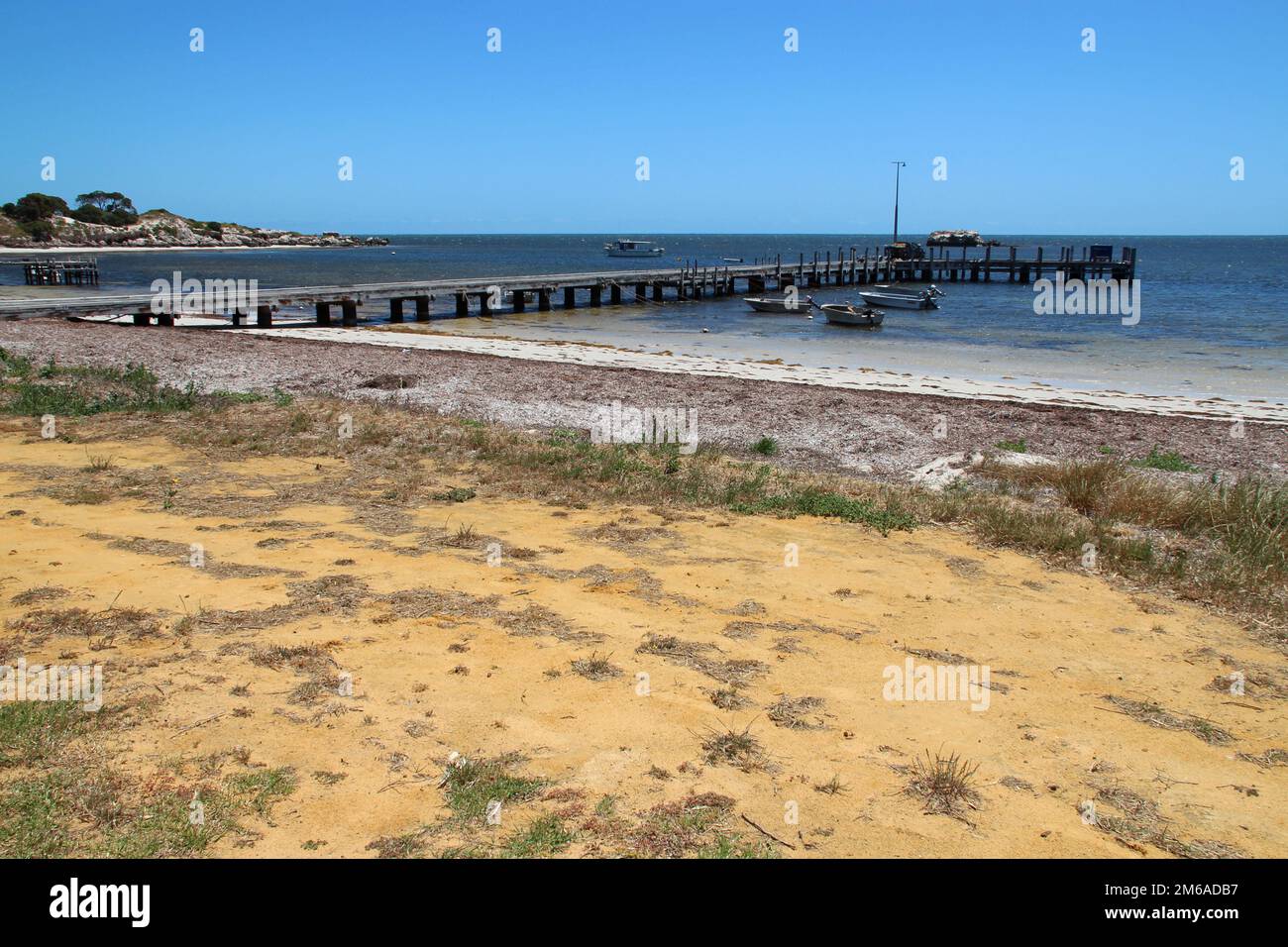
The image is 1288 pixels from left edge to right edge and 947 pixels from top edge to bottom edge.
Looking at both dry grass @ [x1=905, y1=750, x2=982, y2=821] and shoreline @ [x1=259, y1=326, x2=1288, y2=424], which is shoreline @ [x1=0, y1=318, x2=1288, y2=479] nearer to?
shoreline @ [x1=259, y1=326, x2=1288, y2=424]

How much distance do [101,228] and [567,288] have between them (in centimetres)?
11823

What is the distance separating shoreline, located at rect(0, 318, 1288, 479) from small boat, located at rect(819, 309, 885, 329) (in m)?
17.0

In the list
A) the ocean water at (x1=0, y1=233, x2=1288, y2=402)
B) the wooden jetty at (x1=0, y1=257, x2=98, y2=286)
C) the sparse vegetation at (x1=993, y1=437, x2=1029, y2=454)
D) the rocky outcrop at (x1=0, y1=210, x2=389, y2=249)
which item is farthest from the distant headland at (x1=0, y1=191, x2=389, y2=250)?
the sparse vegetation at (x1=993, y1=437, x2=1029, y2=454)

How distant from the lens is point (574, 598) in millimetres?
7676

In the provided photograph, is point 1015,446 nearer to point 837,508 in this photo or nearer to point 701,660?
point 837,508

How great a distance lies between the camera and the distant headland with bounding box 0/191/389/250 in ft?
408

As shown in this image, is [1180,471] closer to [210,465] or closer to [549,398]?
[549,398]

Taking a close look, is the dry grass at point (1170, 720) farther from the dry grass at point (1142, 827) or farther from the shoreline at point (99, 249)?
the shoreline at point (99, 249)

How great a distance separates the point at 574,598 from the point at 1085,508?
645cm

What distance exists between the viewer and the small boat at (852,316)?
4081cm

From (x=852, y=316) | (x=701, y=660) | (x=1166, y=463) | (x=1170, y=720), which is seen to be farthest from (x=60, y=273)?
(x=1170, y=720)
